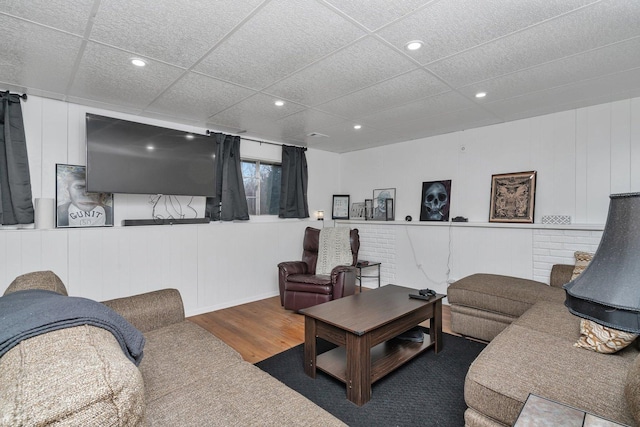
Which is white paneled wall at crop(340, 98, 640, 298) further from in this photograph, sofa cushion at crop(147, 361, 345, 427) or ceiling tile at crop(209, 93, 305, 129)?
sofa cushion at crop(147, 361, 345, 427)

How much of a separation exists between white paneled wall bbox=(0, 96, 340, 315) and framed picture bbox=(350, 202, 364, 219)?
106 centimetres

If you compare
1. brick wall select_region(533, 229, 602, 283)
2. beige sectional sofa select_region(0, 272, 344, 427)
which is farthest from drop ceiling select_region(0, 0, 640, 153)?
beige sectional sofa select_region(0, 272, 344, 427)

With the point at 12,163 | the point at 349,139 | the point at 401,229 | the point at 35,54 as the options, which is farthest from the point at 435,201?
the point at 12,163

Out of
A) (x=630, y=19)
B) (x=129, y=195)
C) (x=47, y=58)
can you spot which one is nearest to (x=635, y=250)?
(x=630, y=19)

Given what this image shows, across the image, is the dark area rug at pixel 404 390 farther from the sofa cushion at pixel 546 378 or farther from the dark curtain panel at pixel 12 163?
the dark curtain panel at pixel 12 163

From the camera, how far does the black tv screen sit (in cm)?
289

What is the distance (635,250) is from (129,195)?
3891 mm

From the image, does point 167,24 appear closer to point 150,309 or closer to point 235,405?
point 150,309

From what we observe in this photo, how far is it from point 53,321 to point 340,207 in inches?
191

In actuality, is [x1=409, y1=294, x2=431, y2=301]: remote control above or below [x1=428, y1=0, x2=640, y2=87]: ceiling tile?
below

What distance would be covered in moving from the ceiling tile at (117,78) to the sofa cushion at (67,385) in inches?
80.2

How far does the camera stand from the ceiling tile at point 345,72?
6.86ft

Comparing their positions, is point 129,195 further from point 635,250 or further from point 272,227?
point 635,250

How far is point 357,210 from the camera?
5.36m
